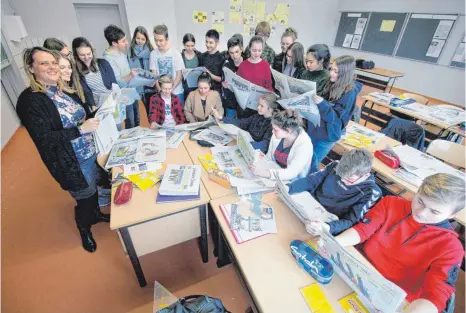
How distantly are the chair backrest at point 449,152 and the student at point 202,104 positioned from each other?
218 centimetres

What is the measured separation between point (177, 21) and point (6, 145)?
158 inches

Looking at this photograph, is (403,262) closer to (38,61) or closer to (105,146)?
(105,146)

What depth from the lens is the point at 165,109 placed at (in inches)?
97.7

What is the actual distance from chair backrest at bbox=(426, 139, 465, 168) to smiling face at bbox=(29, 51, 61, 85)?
323 cm

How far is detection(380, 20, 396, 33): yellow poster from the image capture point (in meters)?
5.84

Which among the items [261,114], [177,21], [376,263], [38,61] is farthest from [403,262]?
[177,21]

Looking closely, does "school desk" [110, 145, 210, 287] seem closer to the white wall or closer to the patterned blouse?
the patterned blouse

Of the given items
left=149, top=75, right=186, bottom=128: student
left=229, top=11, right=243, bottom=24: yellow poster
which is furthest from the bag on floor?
left=229, top=11, right=243, bottom=24: yellow poster

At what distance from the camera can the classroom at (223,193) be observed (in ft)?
3.42

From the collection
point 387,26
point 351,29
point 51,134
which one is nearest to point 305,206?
point 51,134

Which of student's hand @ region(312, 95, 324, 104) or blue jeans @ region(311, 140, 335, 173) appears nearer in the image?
student's hand @ region(312, 95, 324, 104)

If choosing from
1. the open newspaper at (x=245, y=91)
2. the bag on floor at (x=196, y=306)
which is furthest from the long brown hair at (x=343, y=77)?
the bag on floor at (x=196, y=306)

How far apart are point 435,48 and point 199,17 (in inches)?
212

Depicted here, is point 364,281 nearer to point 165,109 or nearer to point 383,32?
point 165,109
